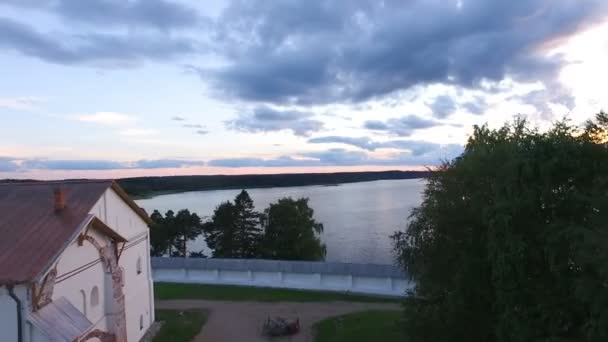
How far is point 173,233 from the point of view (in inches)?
1517

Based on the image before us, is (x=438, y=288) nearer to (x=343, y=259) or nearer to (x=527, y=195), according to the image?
(x=527, y=195)

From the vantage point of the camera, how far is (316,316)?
62.1 feet

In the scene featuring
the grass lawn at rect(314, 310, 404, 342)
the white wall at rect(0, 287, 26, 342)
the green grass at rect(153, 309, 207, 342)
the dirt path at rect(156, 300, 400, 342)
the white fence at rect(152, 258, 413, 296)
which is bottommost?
the dirt path at rect(156, 300, 400, 342)

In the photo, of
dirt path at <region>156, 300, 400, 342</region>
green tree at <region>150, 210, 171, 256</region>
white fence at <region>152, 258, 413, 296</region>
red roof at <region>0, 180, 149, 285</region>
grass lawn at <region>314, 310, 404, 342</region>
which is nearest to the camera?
red roof at <region>0, 180, 149, 285</region>

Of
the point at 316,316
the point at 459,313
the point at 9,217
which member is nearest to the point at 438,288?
the point at 459,313

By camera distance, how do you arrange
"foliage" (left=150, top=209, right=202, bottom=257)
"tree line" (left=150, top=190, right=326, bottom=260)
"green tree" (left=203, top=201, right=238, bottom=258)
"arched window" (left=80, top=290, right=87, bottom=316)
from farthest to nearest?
1. "foliage" (left=150, top=209, right=202, bottom=257)
2. "green tree" (left=203, top=201, right=238, bottom=258)
3. "tree line" (left=150, top=190, right=326, bottom=260)
4. "arched window" (left=80, top=290, right=87, bottom=316)

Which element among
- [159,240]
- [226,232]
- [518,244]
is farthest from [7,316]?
[159,240]

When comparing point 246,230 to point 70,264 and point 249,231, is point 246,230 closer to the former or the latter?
point 249,231

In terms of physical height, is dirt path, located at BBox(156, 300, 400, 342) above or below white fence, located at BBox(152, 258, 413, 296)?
below

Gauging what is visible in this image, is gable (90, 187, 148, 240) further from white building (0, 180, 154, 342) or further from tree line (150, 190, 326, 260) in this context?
tree line (150, 190, 326, 260)

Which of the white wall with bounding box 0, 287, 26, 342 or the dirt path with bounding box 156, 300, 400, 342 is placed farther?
the dirt path with bounding box 156, 300, 400, 342

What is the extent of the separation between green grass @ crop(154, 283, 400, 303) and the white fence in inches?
15.1

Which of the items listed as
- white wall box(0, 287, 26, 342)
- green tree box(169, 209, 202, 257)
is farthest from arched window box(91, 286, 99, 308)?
green tree box(169, 209, 202, 257)

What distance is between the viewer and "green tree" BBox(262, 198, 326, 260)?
31906mm
